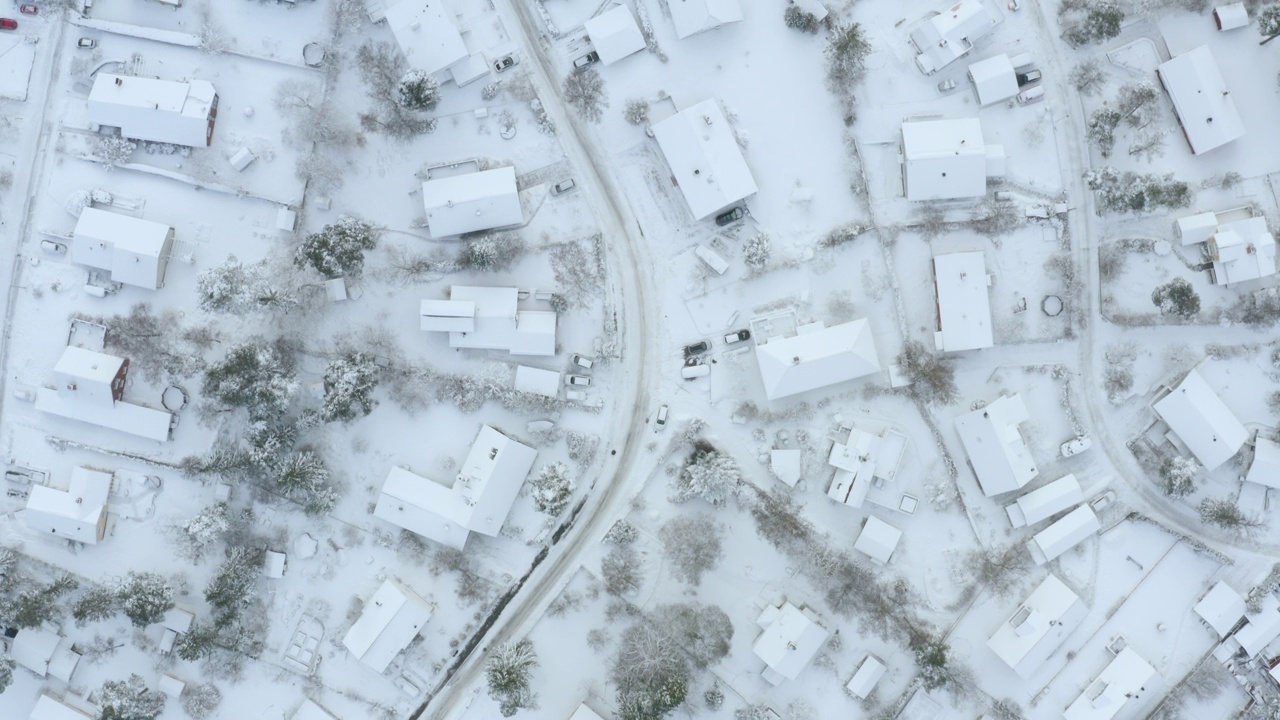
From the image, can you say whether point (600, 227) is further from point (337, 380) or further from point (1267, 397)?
point (1267, 397)

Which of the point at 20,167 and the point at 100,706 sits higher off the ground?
the point at 20,167

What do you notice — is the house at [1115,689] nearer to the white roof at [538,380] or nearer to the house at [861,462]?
the house at [861,462]

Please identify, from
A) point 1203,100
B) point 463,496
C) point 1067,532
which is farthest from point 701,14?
point 1067,532

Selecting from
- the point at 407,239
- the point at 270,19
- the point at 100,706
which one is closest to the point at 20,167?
the point at 270,19

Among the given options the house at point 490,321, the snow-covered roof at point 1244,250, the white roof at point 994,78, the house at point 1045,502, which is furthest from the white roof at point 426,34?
the snow-covered roof at point 1244,250

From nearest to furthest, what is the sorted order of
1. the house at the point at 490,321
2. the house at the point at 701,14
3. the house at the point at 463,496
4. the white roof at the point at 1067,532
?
the house at the point at 701,14 → the house at the point at 490,321 → the house at the point at 463,496 → the white roof at the point at 1067,532

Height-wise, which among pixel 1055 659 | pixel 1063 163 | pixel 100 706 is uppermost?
pixel 1063 163

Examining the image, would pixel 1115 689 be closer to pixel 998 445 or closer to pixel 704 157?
pixel 998 445
